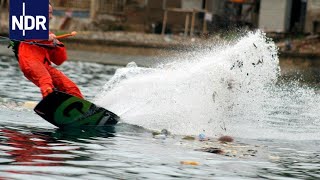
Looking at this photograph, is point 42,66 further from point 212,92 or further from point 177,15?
point 177,15

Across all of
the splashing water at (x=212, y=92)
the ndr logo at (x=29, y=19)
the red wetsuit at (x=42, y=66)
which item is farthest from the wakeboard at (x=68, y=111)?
the ndr logo at (x=29, y=19)

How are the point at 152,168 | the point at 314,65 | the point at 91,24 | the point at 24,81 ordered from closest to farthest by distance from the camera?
the point at 152,168
the point at 24,81
the point at 314,65
the point at 91,24

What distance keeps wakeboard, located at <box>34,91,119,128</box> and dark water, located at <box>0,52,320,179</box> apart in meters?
0.23

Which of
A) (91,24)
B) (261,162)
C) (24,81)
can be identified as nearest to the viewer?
(261,162)

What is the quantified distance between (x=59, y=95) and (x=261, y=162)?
13.0 ft

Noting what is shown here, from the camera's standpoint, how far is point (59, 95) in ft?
49.5

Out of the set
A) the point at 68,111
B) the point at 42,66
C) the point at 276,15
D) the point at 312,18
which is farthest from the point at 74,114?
the point at 276,15

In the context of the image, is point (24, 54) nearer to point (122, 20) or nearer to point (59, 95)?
point (59, 95)

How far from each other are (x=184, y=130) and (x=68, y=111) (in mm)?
1808

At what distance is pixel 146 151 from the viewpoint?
12812 millimetres

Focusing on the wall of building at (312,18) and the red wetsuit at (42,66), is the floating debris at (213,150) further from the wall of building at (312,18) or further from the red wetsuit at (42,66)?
the wall of building at (312,18)

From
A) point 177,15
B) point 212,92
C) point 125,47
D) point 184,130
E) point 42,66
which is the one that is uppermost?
point 42,66

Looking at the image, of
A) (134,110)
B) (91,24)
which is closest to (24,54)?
(134,110)

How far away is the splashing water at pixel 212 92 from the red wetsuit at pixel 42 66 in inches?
48.2
